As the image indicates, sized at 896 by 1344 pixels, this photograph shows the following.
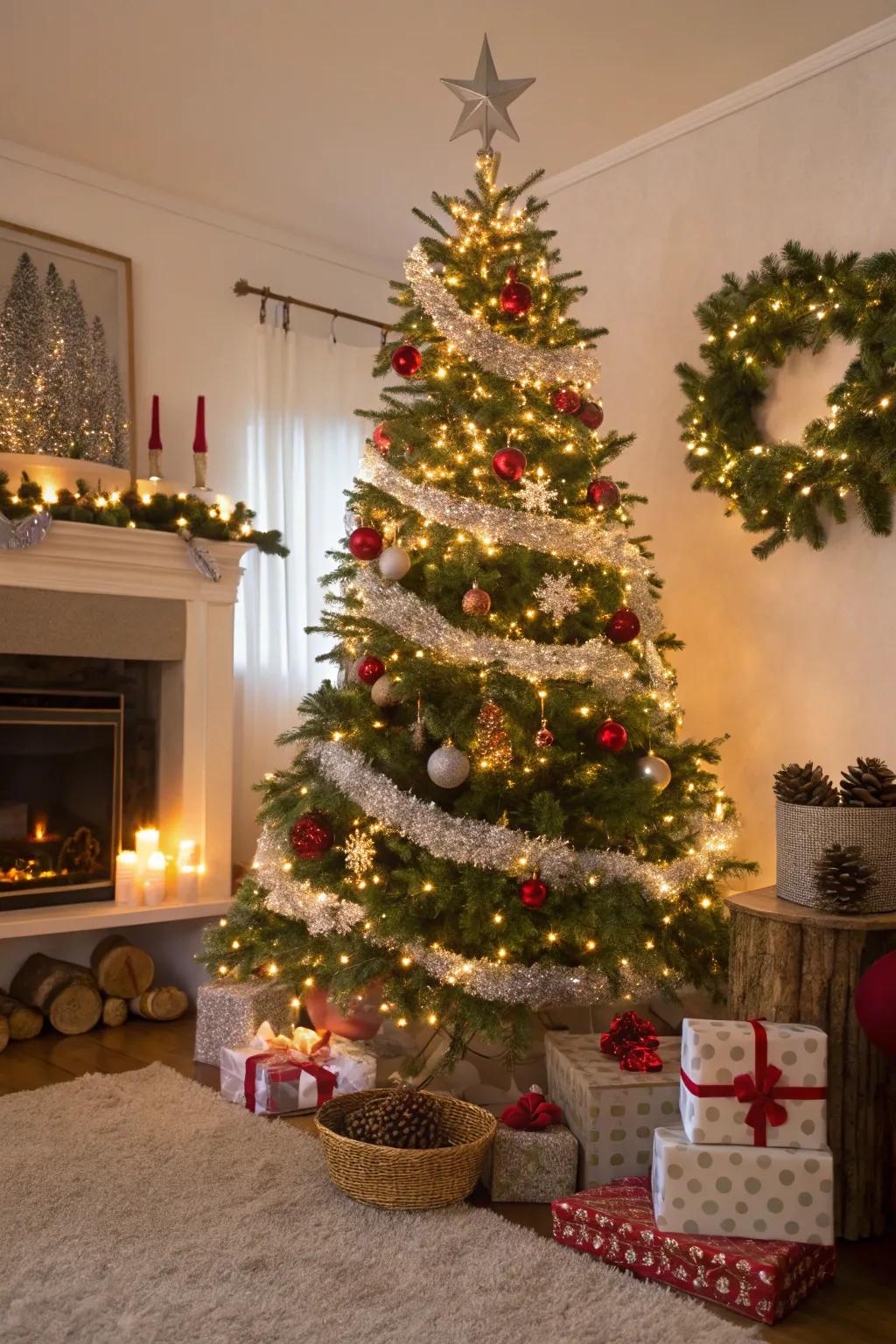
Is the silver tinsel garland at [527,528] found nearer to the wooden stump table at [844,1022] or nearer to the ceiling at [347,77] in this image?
the wooden stump table at [844,1022]

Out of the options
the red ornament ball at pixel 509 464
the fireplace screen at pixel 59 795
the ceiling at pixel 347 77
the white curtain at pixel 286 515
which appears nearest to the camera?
the red ornament ball at pixel 509 464

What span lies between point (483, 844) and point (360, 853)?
11.9 inches

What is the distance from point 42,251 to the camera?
3707mm

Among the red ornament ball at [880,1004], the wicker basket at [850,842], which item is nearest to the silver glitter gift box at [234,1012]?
the wicker basket at [850,842]

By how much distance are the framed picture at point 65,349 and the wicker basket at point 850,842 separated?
2480 millimetres

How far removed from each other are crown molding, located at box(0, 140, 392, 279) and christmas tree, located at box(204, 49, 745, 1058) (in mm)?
1612

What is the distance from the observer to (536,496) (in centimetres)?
262

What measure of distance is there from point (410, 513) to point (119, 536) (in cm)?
108

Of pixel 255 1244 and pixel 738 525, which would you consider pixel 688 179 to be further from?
pixel 255 1244

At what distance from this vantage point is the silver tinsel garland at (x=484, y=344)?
8.77 ft

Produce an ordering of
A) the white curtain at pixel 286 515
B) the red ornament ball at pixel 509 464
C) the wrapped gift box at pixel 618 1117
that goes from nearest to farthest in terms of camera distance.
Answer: the wrapped gift box at pixel 618 1117, the red ornament ball at pixel 509 464, the white curtain at pixel 286 515

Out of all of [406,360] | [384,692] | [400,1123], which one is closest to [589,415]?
[406,360]

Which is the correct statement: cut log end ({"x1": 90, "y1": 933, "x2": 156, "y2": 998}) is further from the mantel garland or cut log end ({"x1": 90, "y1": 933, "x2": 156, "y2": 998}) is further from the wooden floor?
the mantel garland

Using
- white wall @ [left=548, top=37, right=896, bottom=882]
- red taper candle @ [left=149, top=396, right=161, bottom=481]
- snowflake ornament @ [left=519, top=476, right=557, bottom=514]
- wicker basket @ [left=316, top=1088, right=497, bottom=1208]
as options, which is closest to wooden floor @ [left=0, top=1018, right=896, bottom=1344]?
wicker basket @ [left=316, top=1088, right=497, bottom=1208]
